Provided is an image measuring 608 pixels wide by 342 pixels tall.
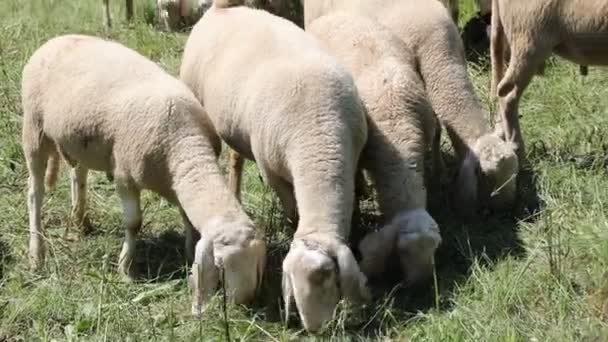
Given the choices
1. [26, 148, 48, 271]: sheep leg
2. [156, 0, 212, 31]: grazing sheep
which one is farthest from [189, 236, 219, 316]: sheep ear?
[156, 0, 212, 31]: grazing sheep

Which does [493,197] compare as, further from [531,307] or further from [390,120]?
[531,307]

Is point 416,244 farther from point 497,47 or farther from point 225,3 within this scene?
point 497,47

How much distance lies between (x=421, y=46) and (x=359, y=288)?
2047 millimetres

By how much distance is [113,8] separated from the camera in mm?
12289

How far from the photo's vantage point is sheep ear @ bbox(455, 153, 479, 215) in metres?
6.09

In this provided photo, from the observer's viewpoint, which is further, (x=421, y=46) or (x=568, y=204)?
(x=421, y=46)

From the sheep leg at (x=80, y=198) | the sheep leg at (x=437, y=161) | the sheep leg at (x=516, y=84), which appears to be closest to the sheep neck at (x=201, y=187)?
the sheep leg at (x=80, y=198)

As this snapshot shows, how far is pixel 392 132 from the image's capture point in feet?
18.9

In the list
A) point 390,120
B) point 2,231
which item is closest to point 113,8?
point 2,231

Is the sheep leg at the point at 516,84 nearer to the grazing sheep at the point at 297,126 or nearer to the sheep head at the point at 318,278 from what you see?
the grazing sheep at the point at 297,126

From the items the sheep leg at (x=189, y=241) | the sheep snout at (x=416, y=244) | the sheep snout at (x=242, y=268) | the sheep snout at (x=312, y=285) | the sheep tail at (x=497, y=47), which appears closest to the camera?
the sheep snout at (x=312, y=285)

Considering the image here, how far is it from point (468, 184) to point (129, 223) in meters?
1.89

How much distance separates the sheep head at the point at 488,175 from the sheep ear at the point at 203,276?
5.71 ft

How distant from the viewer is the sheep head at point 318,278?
15.7ft
